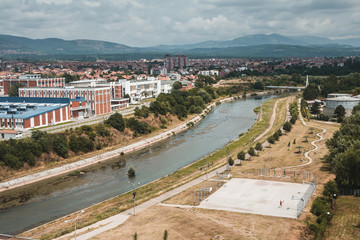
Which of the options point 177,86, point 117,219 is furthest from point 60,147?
point 177,86

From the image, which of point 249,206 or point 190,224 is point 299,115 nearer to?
point 249,206

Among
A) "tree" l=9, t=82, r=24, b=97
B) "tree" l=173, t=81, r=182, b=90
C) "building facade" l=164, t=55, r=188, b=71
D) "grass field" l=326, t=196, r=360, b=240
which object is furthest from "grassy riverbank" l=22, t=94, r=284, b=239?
"building facade" l=164, t=55, r=188, b=71

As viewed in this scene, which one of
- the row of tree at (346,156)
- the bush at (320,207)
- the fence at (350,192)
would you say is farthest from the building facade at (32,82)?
the bush at (320,207)

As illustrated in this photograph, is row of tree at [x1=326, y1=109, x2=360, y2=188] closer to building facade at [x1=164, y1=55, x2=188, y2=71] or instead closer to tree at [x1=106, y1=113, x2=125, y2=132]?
tree at [x1=106, y1=113, x2=125, y2=132]

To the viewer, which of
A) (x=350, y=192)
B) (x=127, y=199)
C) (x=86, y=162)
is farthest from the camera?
(x=86, y=162)

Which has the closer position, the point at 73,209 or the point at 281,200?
the point at 281,200

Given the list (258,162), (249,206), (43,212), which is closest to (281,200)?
(249,206)

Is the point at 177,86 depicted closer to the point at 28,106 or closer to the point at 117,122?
the point at 117,122
